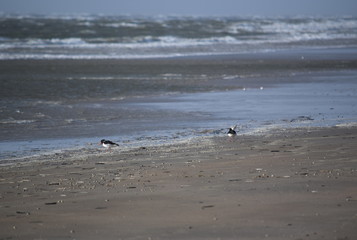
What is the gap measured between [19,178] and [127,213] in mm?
2433

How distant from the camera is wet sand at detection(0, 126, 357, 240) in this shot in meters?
6.20

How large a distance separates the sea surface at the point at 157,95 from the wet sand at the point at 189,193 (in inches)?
60.7

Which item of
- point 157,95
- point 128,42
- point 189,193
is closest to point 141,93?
point 157,95

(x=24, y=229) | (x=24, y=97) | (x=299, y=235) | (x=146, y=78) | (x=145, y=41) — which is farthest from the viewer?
(x=145, y=41)

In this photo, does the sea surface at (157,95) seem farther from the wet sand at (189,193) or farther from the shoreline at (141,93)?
the wet sand at (189,193)

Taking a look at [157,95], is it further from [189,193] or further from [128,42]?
[128,42]

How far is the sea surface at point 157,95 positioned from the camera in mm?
12828

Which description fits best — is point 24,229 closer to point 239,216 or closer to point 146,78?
point 239,216

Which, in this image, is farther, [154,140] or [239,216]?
[154,140]

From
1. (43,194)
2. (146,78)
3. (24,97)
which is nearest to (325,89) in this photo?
(146,78)

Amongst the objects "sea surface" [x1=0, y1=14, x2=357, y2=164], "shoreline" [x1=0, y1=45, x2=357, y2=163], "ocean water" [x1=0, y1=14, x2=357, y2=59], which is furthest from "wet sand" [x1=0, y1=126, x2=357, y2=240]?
"ocean water" [x1=0, y1=14, x2=357, y2=59]

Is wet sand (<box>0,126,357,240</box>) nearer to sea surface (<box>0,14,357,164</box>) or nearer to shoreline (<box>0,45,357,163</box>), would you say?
sea surface (<box>0,14,357,164</box>)

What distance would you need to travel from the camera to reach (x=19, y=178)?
28.8 feet

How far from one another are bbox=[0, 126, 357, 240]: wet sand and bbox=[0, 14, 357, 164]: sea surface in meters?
1.54
